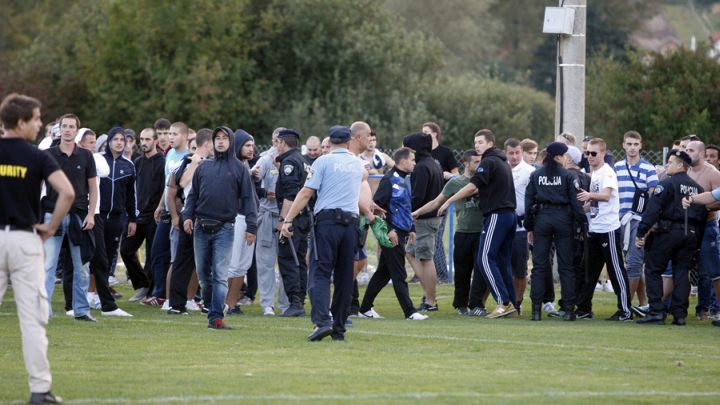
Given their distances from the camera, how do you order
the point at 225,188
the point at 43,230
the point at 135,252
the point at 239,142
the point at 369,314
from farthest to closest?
1. the point at 135,252
2. the point at 369,314
3. the point at 239,142
4. the point at 225,188
5. the point at 43,230

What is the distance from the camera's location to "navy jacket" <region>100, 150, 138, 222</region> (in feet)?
50.3

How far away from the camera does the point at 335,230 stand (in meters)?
11.7

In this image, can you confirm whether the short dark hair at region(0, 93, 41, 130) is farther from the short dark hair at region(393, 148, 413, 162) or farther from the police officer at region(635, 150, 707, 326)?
the police officer at region(635, 150, 707, 326)

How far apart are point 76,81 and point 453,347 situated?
122 feet

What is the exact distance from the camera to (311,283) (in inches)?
472

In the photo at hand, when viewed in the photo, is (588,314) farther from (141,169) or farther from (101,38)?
(101,38)

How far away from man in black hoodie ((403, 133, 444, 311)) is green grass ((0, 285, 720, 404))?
1.22m

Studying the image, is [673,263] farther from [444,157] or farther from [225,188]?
[225,188]

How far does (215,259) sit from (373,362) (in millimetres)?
3069

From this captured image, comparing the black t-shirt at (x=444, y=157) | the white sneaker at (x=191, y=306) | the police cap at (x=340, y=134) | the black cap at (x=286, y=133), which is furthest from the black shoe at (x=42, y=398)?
the black t-shirt at (x=444, y=157)

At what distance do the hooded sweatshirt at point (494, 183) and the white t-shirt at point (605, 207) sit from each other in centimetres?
→ 100

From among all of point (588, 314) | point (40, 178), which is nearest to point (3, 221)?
point (40, 178)

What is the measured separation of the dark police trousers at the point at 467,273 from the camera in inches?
607

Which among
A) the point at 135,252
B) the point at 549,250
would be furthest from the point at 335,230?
the point at 135,252
